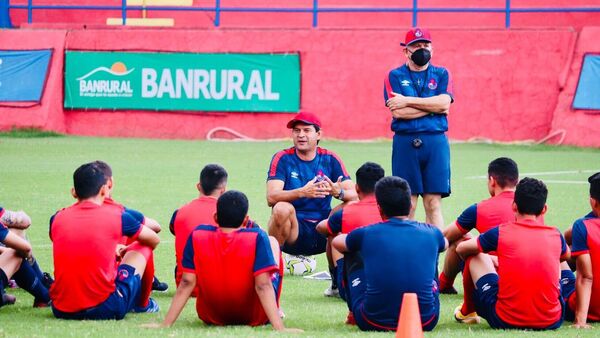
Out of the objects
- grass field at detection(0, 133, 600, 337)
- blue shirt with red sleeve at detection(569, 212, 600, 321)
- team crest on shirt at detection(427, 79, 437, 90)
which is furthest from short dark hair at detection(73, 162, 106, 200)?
team crest on shirt at detection(427, 79, 437, 90)

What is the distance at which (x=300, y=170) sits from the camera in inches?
412

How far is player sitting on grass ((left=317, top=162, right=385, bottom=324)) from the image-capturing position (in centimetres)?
841

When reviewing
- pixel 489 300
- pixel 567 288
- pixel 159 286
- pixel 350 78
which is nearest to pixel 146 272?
pixel 159 286

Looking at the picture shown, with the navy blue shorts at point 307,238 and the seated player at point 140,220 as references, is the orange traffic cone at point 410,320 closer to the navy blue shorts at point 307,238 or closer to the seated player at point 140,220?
the seated player at point 140,220

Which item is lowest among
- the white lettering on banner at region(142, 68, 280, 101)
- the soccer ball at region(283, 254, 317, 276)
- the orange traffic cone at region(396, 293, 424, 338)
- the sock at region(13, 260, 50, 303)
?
the soccer ball at region(283, 254, 317, 276)

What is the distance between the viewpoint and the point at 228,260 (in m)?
7.41

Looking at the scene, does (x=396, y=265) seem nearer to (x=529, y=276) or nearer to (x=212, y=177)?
(x=529, y=276)

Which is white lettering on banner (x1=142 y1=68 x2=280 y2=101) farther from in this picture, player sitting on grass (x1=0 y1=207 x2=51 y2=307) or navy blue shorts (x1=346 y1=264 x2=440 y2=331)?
navy blue shorts (x1=346 y1=264 x2=440 y2=331)

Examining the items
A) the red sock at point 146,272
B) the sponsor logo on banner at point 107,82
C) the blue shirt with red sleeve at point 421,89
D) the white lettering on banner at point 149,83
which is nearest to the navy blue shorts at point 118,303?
the red sock at point 146,272

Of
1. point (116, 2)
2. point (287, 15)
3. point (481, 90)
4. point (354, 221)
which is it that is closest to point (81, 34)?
point (116, 2)

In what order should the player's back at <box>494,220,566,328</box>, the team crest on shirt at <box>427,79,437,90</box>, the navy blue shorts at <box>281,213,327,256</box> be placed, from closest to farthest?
the player's back at <box>494,220,566,328</box>, the navy blue shorts at <box>281,213,327,256</box>, the team crest on shirt at <box>427,79,437,90</box>

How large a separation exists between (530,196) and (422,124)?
11.5 ft

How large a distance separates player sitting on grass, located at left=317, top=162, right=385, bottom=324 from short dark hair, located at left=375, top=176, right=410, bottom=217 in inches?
41.4

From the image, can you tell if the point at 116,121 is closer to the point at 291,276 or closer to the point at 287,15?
the point at 287,15
